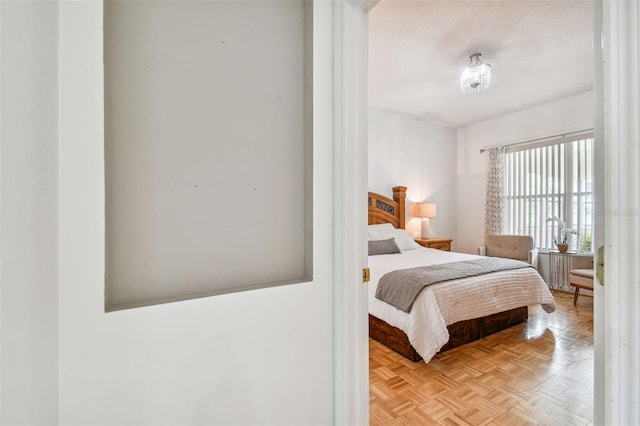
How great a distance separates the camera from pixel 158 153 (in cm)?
91

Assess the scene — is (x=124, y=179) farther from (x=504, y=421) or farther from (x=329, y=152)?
(x=504, y=421)

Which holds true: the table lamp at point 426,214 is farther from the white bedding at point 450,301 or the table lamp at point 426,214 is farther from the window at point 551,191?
the white bedding at point 450,301

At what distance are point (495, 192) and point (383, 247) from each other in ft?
8.22

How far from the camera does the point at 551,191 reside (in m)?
4.34

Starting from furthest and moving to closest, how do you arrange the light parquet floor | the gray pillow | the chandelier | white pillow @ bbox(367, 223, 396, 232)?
white pillow @ bbox(367, 223, 396, 232), the gray pillow, the chandelier, the light parquet floor

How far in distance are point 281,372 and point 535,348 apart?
254 centimetres

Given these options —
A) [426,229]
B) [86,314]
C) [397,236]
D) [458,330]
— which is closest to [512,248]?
[426,229]

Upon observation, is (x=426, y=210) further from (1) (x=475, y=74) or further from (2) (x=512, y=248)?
(1) (x=475, y=74)

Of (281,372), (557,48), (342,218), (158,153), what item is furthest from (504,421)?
(557,48)

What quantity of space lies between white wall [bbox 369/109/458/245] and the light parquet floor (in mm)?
2537

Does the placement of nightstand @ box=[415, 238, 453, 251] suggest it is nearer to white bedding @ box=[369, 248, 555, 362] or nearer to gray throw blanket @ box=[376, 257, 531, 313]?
white bedding @ box=[369, 248, 555, 362]

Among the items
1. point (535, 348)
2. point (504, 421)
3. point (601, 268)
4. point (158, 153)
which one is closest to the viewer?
point (601, 268)

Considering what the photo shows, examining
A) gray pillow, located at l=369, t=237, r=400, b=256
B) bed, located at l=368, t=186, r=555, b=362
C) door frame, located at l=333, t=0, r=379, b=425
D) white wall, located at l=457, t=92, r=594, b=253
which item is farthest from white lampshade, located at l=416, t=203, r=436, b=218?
door frame, located at l=333, t=0, r=379, b=425

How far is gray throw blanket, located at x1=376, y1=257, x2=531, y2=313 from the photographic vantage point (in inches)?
88.7
